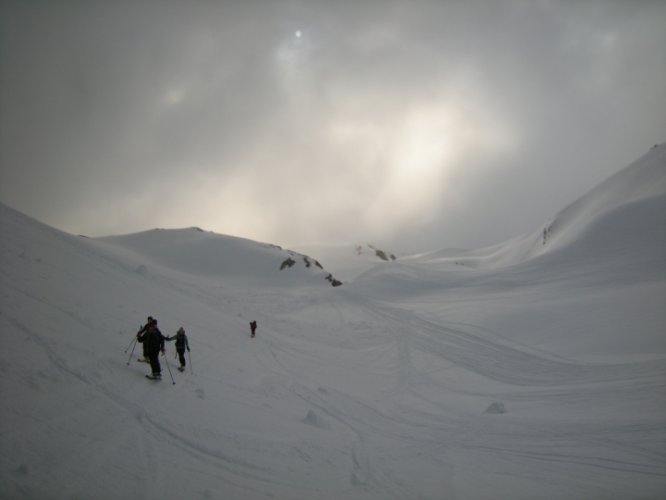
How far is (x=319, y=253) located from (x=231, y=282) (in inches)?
1970

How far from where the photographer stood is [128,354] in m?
11.8

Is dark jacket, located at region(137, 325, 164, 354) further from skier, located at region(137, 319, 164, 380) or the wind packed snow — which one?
the wind packed snow

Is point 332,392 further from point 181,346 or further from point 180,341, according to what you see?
point 180,341

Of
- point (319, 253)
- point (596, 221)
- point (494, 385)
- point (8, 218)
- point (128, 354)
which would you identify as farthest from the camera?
point (319, 253)

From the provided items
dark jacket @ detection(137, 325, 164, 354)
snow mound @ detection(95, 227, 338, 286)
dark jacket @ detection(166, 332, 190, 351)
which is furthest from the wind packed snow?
snow mound @ detection(95, 227, 338, 286)

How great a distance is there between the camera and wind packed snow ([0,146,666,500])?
672 cm

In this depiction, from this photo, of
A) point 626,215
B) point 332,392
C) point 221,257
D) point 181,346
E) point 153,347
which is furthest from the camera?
point 221,257

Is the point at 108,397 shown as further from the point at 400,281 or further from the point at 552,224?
the point at 552,224

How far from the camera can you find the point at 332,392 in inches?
529

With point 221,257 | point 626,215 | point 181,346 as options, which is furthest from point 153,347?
point 626,215

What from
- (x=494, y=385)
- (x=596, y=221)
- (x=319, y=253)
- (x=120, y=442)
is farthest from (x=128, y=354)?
(x=319, y=253)

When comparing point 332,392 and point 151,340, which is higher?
point 151,340

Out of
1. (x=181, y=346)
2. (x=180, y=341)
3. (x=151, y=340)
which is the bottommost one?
(x=181, y=346)

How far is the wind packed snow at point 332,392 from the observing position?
6.72 meters
